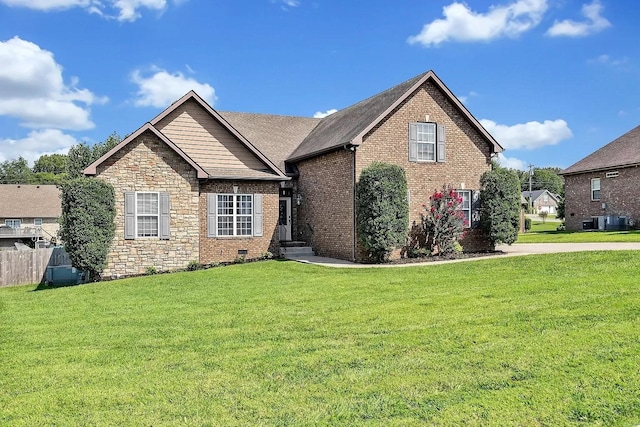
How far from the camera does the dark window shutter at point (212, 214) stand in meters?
18.5

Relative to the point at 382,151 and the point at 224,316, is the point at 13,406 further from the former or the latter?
the point at 382,151

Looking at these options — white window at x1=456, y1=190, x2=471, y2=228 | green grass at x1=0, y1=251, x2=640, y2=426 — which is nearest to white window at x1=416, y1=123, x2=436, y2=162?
white window at x1=456, y1=190, x2=471, y2=228

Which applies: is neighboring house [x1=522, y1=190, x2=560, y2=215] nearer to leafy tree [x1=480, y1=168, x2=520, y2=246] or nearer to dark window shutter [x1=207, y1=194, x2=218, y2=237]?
leafy tree [x1=480, y1=168, x2=520, y2=246]

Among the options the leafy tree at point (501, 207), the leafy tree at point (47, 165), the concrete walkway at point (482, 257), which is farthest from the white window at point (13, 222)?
the leafy tree at point (47, 165)

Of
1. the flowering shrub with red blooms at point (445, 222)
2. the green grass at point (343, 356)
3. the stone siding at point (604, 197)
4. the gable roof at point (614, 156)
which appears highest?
the gable roof at point (614, 156)

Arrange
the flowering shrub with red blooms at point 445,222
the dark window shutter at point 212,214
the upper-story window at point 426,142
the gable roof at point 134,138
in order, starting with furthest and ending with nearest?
1. the upper-story window at point 426,142
2. the dark window shutter at point 212,214
3. the flowering shrub with red blooms at point 445,222
4. the gable roof at point 134,138

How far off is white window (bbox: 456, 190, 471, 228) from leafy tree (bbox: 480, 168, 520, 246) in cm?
56

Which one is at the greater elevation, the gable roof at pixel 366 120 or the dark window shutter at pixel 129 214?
the gable roof at pixel 366 120

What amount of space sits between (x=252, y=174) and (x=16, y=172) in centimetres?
10232

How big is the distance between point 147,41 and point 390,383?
16.1 metres

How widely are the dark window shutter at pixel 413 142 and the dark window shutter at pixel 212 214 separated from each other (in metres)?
7.75

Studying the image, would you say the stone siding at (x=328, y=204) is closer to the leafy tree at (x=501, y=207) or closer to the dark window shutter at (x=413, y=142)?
the dark window shutter at (x=413, y=142)

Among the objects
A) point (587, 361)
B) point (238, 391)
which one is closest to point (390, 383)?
point (238, 391)

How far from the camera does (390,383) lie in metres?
5.16
